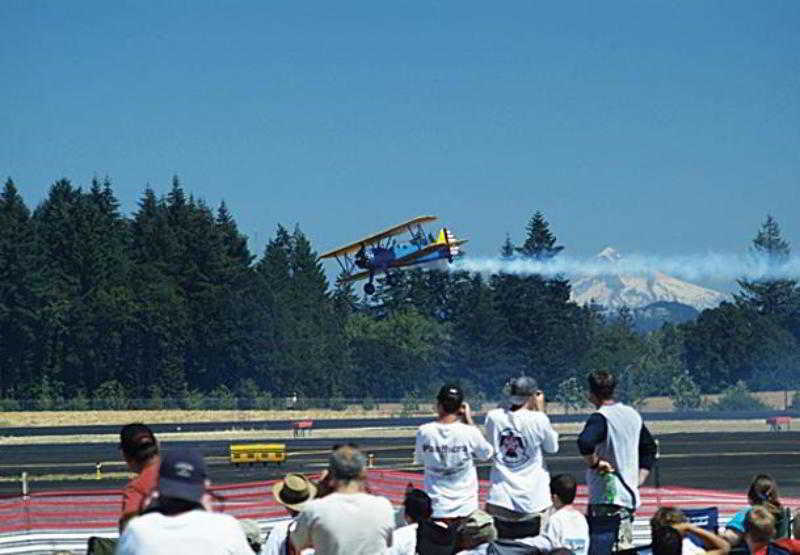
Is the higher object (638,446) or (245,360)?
(245,360)

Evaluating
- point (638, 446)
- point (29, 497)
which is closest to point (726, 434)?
point (29, 497)

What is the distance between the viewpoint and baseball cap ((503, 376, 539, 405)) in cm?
1199

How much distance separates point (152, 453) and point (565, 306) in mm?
121902

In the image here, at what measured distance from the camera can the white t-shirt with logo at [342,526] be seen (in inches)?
338

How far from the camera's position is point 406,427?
7450 centimetres

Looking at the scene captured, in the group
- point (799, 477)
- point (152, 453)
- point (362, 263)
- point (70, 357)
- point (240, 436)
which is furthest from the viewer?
point (70, 357)

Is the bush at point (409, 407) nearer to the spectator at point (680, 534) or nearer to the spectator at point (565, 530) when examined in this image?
the spectator at point (565, 530)

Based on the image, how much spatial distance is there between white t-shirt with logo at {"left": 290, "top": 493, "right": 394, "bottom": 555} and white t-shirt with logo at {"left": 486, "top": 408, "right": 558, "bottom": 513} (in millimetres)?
3405

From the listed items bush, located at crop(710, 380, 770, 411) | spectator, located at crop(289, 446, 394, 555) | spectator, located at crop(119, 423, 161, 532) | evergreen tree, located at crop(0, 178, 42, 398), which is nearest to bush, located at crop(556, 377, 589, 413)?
bush, located at crop(710, 380, 770, 411)

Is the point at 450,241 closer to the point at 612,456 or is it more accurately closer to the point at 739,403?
the point at 739,403

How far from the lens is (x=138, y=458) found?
919cm

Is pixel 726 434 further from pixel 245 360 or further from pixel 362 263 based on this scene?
pixel 245 360

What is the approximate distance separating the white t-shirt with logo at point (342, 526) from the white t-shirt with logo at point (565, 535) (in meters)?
3.46

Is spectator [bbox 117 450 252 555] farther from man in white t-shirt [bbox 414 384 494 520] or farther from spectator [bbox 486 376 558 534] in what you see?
spectator [bbox 486 376 558 534]
